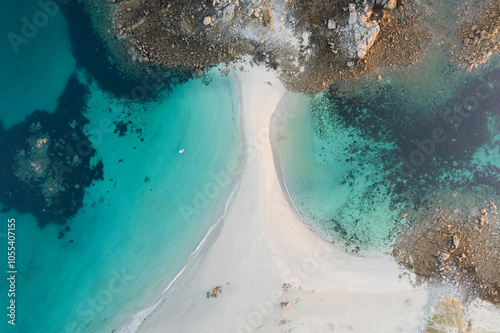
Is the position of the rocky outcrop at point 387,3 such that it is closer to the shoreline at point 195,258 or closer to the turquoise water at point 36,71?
the shoreline at point 195,258

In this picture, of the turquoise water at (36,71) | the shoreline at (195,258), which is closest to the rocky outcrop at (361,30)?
the shoreline at (195,258)

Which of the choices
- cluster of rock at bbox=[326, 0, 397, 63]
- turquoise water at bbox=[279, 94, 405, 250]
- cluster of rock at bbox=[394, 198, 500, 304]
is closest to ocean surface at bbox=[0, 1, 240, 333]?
turquoise water at bbox=[279, 94, 405, 250]

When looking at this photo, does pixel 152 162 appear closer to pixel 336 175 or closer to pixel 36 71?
pixel 36 71

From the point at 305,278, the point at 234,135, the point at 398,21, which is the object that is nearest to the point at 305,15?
the point at 398,21

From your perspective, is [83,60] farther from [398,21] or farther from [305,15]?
[398,21]

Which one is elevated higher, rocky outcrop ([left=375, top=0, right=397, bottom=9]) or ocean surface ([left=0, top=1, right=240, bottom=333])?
rocky outcrop ([left=375, top=0, right=397, bottom=9])

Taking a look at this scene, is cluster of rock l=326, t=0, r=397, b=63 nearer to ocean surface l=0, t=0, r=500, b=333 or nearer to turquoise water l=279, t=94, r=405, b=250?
ocean surface l=0, t=0, r=500, b=333
